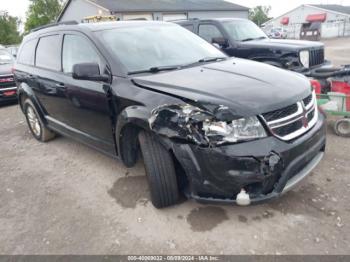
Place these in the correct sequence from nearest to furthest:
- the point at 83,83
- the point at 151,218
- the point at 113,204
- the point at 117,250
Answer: the point at 117,250
the point at 151,218
the point at 113,204
the point at 83,83

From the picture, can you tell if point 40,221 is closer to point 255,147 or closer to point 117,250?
point 117,250

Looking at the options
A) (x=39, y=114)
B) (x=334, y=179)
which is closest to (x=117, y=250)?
(x=334, y=179)

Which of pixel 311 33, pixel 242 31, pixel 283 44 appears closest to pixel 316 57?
pixel 283 44

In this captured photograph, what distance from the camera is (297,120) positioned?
110 inches

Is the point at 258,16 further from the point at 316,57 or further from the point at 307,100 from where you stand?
the point at 307,100

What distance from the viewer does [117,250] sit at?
9.02 feet

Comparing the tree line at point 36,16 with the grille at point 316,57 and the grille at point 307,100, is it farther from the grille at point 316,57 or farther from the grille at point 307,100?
the grille at point 307,100

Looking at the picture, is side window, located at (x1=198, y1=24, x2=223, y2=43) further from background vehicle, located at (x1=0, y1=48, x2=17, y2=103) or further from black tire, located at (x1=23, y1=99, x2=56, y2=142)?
background vehicle, located at (x1=0, y1=48, x2=17, y2=103)

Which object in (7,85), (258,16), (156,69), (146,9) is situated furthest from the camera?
(258,16)

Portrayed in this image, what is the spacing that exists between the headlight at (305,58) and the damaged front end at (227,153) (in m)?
4.21

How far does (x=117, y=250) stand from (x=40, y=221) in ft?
3.42

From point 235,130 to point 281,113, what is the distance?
18.0 inches

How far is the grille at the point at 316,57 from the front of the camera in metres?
6.54

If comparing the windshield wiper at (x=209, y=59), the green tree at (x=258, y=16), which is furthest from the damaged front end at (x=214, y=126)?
the green tree at (x=258, y=16)
